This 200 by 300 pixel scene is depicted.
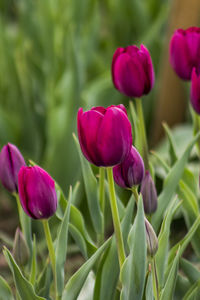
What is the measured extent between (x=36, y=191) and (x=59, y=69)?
91cm

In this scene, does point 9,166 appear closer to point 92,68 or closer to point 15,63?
point 15,63

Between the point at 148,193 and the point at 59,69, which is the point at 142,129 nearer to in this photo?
the point at 148,193

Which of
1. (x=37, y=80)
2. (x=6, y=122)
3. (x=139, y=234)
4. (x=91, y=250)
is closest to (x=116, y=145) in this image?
(x=139, y=234)

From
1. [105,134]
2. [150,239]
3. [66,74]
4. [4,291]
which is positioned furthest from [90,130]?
[66,74]

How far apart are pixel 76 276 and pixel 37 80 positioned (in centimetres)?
110

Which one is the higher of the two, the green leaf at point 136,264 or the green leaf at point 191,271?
the green leaf at point 136,264

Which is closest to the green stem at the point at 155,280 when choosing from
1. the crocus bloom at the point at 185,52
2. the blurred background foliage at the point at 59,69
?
the crocus bloom at the point at 185,52

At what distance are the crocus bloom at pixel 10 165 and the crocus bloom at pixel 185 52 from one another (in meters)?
0.22

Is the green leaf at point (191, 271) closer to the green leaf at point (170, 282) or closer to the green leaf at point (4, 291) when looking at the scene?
the green leaf at point (170, 282)

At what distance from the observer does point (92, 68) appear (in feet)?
5.87

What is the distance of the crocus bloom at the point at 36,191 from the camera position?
61 cm

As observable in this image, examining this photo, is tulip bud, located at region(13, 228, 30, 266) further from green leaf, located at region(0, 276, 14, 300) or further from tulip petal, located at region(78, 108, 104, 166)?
tulip petal, located at region(78, 108, 104, 166)

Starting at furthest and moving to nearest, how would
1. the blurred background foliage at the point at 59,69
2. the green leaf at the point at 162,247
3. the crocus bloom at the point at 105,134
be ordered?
1. the blurred background foliage at the point at 59,69
2. the green leaf at the point at 162,247
3. the crocus bloom at the point at 105,134

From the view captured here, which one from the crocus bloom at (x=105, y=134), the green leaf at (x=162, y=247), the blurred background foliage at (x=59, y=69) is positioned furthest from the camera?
the blurred background foliage at (x=59, y=69)
